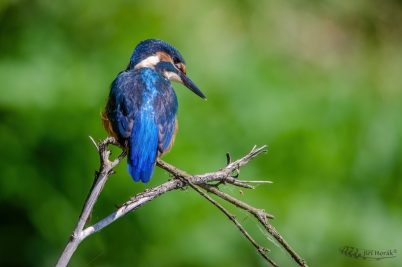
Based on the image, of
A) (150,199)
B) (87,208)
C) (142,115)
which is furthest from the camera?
(142,115)

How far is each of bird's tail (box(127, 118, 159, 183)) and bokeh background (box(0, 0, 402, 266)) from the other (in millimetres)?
890

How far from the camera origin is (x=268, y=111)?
12.7ft

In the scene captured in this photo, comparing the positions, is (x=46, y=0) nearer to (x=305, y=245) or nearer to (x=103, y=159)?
(x=305, y=245)

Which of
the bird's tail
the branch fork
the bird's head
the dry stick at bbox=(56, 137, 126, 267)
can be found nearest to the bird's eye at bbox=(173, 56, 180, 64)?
the bird's head

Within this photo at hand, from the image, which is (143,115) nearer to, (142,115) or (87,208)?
(142,115)

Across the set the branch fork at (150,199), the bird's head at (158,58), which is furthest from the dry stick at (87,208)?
the bird's head at (158,58)

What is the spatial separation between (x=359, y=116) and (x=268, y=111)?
0.57m

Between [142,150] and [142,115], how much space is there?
0.19 meters

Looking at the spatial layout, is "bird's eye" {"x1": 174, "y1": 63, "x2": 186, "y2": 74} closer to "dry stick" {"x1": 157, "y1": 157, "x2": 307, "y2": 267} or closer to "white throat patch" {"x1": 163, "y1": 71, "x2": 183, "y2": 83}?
"white throat patch" {"x1": 163, "y1": 71, "x2": 183, "y2": 83}

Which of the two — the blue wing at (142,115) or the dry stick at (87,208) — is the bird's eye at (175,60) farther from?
the dry stick at (87,208)

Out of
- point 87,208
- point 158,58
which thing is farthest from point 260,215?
point 158,58

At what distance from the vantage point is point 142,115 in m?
2.44

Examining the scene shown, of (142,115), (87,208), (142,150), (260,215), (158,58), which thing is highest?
Answer: (158,58)

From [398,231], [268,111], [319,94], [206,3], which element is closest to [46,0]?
[206,3]
